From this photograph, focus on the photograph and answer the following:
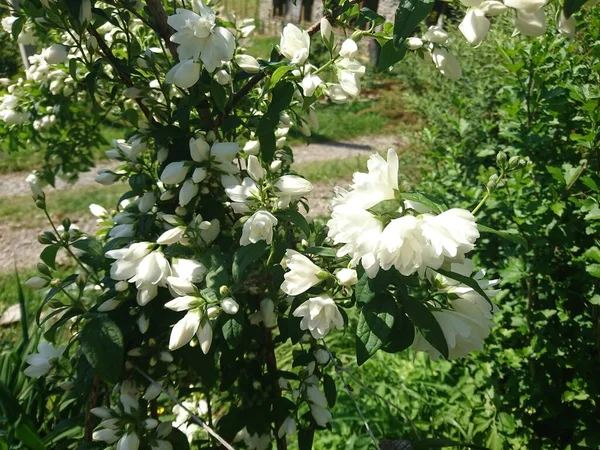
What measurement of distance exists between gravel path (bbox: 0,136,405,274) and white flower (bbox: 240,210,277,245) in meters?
1.82

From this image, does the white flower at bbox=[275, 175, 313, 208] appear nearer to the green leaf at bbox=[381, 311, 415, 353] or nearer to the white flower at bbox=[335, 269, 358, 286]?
the white flower at bbox=[335, 269, 358, 286]

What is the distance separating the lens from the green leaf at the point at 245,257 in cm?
97

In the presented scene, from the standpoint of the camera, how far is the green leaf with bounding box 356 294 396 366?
814 mm

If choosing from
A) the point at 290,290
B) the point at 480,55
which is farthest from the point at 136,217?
the point at 480,55

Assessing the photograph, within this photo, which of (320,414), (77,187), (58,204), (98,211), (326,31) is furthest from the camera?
(77,187)

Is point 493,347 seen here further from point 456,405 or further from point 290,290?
point 290,290

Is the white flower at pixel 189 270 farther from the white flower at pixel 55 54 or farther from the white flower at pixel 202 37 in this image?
the white flower at pixel 55 54

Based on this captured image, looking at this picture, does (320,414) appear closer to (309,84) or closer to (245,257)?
(245,257)

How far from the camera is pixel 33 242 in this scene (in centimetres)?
421

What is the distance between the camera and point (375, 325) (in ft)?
2.69

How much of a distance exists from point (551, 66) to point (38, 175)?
6.03 feet

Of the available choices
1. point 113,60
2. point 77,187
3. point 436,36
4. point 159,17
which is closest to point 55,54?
point 113,60

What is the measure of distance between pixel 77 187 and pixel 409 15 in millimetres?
5088

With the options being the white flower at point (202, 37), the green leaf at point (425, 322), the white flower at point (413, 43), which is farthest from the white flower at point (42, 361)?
the white flower at point (413, 43)
